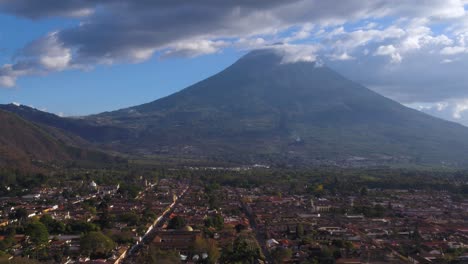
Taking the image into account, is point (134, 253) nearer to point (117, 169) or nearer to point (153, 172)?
point (153, 172)

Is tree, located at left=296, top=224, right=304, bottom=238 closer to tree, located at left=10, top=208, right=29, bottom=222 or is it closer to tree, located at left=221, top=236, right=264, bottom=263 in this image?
tree, located at left=221, top=236, right=264, bottom=263

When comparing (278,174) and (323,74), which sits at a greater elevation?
(323,74)

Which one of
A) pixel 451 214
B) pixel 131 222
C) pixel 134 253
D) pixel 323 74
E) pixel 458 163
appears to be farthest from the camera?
pixel 323 74

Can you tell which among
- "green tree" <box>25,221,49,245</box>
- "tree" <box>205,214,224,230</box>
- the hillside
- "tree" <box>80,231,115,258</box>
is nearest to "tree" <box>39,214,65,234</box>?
"green tree" <box>25,221,49,245</box>

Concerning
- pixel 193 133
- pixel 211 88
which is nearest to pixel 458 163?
pixel 193 133

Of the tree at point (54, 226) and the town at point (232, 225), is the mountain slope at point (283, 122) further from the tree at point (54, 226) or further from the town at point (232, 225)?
the tree at point (54, 226)

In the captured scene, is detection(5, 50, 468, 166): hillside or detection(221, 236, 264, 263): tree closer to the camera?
detection(221, 236, 264, 263): tree
